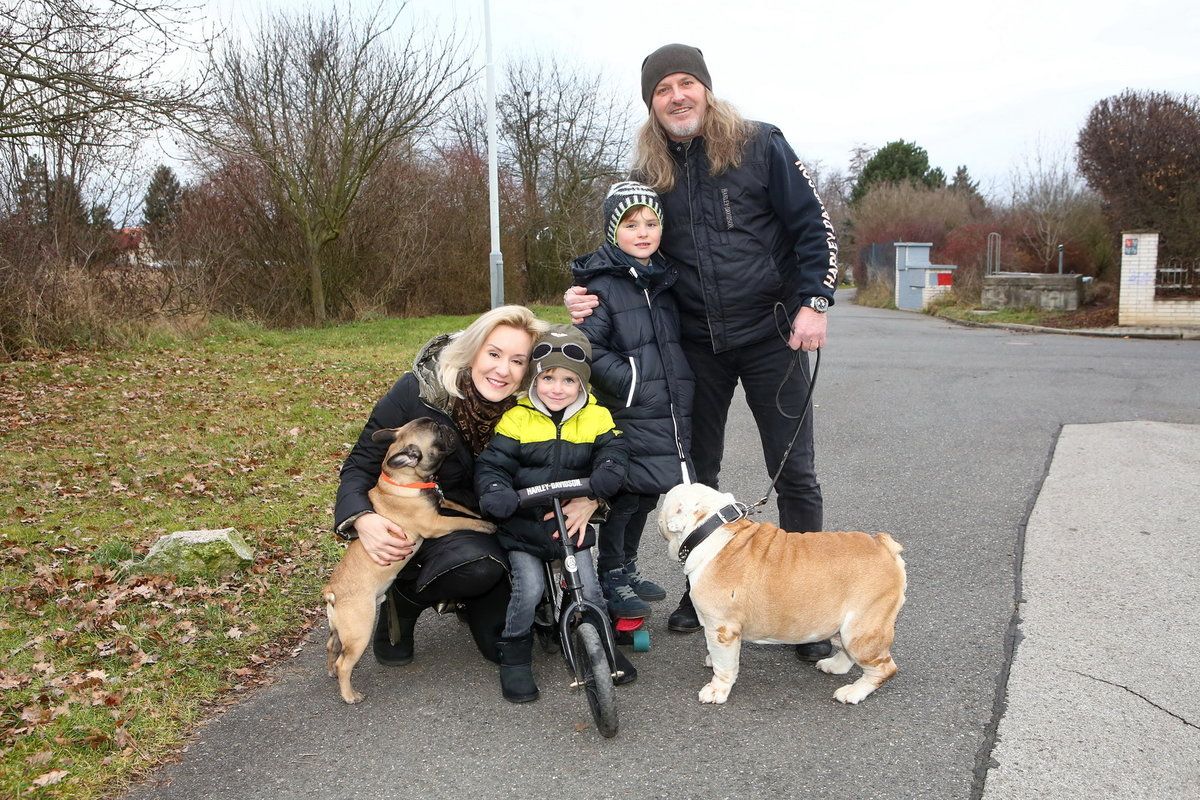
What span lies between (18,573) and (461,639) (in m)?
2.63

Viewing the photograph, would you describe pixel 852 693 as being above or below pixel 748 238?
below

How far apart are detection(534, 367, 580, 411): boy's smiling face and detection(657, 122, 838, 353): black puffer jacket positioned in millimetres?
740

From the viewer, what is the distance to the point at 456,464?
4043mm

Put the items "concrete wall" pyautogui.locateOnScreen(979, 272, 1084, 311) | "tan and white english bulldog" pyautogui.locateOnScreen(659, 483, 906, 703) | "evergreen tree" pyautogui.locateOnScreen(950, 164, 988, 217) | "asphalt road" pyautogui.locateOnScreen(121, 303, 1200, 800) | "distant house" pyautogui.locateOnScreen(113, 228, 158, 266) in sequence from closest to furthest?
"asphalt road" pyautogui.locateOnScreen(121, 303, 1200, 800) < "tan and white english bulldog" pyautogui.locateOnScreen(659, 483, 906, 703) < "distant house" pyautogui.locateOnScreen(113, 228, 158, 266) < "concrete wall" pyautogui.locateOnScreen(979, 272, 1084, 311) < "evergreen tree" pyautogui.locateOnScreen(950, 164, 988, 217)

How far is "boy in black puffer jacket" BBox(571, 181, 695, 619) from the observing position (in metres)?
3.96

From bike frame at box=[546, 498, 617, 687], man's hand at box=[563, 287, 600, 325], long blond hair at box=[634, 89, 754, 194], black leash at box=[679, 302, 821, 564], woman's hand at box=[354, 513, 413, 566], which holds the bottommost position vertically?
bike frame at box=[546, 498, 617, 687]

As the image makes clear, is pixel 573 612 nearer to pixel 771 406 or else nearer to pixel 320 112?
pixel 771 406

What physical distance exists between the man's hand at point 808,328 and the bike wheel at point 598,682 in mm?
1514

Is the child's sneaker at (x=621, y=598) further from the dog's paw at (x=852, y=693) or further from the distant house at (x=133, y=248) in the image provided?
the distant house at (x=133, y=248)

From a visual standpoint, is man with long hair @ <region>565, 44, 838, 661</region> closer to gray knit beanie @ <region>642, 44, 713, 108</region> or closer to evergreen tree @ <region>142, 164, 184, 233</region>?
gray knit beanie @ <region>642, 44, 713, 108</region>

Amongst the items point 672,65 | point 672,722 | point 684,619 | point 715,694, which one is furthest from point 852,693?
point 672,65

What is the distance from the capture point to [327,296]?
22.6m

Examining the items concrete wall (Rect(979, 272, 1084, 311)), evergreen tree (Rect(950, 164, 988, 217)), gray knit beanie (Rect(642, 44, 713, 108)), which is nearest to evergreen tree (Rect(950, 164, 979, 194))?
evergreen tree (Rect(950, 164, 988, 217))

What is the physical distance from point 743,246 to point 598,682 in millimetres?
1958
